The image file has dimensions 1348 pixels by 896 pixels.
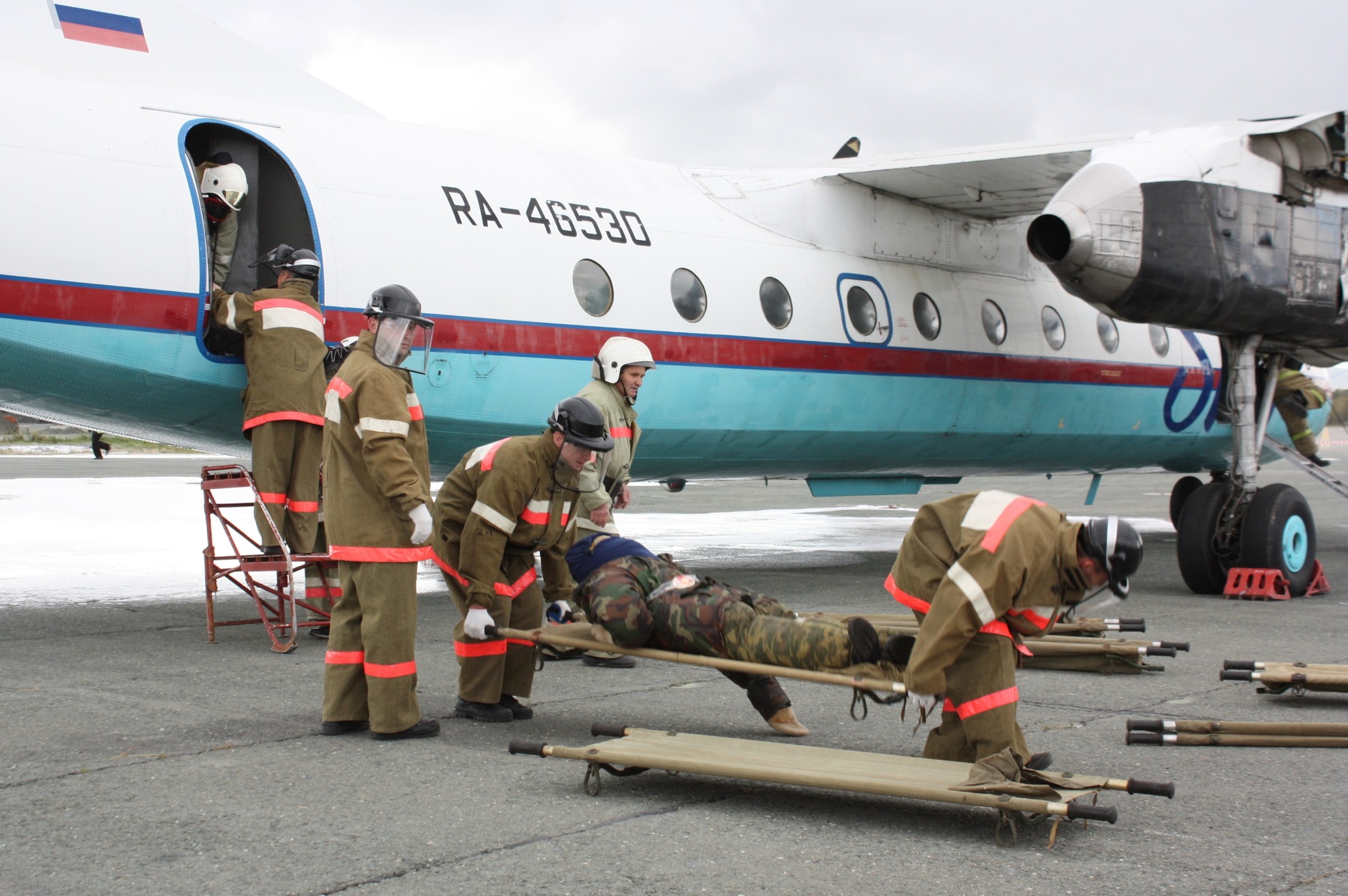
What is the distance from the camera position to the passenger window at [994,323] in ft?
→ 42.2

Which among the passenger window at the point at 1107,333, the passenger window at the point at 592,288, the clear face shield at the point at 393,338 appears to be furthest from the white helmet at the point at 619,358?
the passenger window at the point at 1107,333

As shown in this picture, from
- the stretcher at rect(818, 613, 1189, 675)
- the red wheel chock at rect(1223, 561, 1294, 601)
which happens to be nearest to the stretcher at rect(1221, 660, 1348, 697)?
the stretcher at rect(818, 613, 1189, 675)

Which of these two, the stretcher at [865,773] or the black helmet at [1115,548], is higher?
the black helmet at [1115,548]

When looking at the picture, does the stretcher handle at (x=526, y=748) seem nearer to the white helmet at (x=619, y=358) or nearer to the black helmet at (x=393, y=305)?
the black helmet at (x=393, y=305)

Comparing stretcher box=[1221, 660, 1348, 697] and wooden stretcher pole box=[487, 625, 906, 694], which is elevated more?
wooden stretcher pole box=[487, 625, 906, 694]

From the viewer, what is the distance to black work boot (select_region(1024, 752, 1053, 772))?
15.4 feet

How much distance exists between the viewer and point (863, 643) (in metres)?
5.05

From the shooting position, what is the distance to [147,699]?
6.20m

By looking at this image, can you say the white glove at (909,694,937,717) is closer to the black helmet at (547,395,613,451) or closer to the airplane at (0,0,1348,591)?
the black helmet at (547,395,613,451)

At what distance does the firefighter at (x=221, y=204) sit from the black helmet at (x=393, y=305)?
315 centimetres

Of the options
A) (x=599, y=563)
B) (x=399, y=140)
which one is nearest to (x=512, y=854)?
(x=599, y=563)

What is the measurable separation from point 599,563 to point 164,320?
3614mm

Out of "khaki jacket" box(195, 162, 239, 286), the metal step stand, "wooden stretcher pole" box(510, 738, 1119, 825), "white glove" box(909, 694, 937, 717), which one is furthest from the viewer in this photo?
"khaki jacket" box(195, 162, 239, 286)

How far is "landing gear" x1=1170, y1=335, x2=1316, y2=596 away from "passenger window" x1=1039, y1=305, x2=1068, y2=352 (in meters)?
2.18
